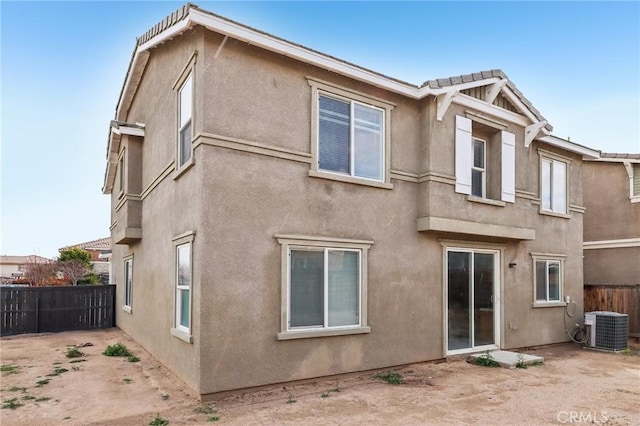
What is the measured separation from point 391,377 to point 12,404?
6.24 metres

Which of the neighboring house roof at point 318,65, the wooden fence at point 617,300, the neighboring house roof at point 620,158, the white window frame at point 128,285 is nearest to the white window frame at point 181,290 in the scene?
the neighboring house roof at point 318,65

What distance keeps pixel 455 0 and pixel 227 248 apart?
35.5 ft

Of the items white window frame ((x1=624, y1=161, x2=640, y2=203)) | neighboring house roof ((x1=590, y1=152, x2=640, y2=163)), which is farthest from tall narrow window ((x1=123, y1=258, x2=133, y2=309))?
white window frame ((x1=624, y1=161, x2=640, y2=203))

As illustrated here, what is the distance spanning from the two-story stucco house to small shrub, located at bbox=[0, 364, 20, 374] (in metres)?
2.63

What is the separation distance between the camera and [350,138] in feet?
28.5

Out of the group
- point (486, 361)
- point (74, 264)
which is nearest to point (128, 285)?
point (486, 361)

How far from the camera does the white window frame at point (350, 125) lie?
320 inches

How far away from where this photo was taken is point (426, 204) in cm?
936

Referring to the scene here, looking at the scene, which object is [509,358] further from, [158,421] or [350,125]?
[158,421]

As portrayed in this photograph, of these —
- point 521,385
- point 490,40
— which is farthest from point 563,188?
point 521,385

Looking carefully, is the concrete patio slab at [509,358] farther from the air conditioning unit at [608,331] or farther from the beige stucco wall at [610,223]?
the beige stucco wall at [610,223]

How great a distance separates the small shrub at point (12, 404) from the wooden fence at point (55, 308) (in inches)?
366

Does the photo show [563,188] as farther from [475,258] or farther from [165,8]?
[165,8]

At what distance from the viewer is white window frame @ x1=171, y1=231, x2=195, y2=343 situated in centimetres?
713
